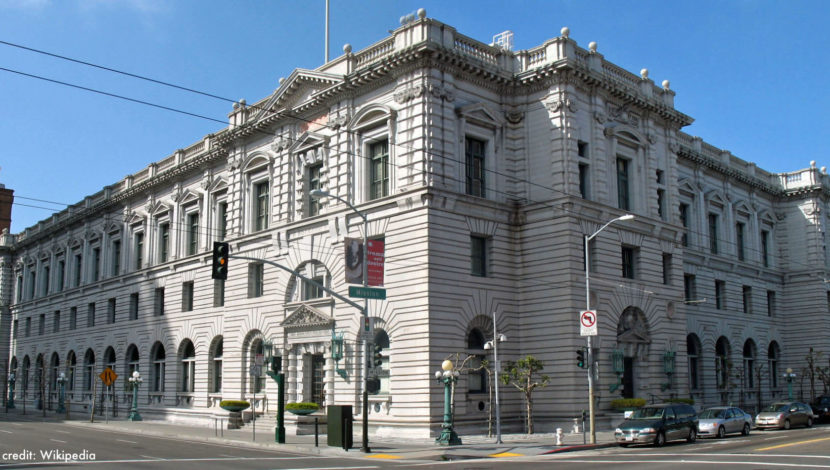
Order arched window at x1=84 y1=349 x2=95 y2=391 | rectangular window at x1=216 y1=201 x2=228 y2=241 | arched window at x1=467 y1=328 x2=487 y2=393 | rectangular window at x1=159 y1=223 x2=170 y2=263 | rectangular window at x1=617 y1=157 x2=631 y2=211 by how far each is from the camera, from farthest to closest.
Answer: arched window at x1=84 y1=349 x2=95 y2=391, rectangular window at x1=159 y1=223 x2=170 y2=263, rectangular window at x1=216 y1=201 x2=228 y2=241, rectangular window at x1=617 y1=157 x2=631 y2=211, arched window at x1=467 y1=328 x2=487 y2=393

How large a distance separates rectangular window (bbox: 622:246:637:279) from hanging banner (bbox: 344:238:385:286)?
57.1 feet

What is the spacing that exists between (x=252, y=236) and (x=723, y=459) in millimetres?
31828

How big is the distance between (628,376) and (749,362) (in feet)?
74.1

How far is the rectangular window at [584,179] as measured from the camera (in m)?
41.9

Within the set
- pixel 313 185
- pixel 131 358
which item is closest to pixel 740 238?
pixel 313 185

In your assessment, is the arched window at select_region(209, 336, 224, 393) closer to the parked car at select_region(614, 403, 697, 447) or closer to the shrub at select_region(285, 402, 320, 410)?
the shrub at select_region(285, 402, 320, 410)

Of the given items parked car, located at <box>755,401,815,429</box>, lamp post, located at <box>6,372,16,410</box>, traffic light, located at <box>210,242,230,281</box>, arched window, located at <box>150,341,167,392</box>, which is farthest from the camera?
lamp post, located at <box>6,372,16,410</box>

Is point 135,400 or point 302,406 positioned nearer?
point 302,406

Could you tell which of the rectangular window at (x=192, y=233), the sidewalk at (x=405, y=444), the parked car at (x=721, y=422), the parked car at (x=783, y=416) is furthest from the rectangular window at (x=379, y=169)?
the parked car at (x=783, y=416)

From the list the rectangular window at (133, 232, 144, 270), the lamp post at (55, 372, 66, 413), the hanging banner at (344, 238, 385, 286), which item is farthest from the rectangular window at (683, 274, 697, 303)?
the lamp post at (55, 372, 66, 413)

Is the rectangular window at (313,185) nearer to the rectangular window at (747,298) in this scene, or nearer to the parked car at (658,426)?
the parked car at (658,426)

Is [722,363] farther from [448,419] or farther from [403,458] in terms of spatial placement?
[403,458]

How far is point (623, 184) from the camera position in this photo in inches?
1778

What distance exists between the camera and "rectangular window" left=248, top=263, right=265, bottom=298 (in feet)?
161
